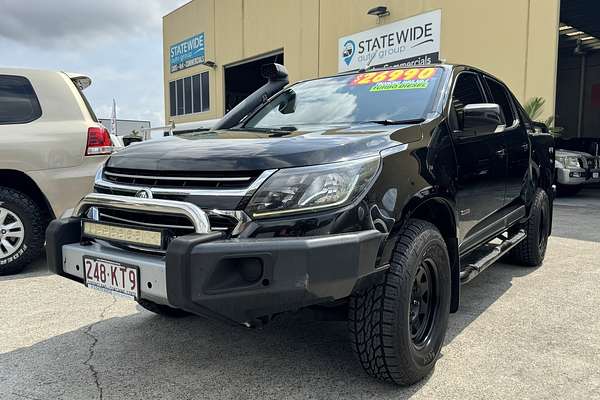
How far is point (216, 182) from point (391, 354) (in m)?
1.08

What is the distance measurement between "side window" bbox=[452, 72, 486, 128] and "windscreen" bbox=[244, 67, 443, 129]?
0.17 meters

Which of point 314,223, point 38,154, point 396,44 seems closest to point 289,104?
point 314,223

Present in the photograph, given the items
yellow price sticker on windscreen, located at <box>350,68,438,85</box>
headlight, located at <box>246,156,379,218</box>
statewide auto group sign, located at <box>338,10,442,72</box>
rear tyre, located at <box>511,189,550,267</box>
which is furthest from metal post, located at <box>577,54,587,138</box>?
headlight, located at <box>246,156,379,218</box>

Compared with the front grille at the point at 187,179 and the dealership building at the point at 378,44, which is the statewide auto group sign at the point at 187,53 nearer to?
the dealership building at the point at 378,44

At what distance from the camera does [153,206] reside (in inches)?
86.0

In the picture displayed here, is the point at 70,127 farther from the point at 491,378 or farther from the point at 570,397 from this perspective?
the point at 570,397

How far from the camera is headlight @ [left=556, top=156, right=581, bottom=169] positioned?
11383 millimetres

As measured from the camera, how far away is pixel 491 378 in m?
2.54

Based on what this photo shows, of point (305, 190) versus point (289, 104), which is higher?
point (289, 104)

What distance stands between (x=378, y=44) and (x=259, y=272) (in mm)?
14830

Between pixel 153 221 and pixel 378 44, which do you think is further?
pixel 378 44

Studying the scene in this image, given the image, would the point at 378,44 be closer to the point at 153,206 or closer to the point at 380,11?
the point at 380,11

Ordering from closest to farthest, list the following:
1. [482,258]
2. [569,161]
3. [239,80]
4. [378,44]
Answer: [482,258]
[569,161]
[378,44]
[239,80]

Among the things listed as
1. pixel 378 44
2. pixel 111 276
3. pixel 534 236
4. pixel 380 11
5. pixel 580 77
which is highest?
pixel 380 11
